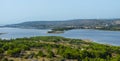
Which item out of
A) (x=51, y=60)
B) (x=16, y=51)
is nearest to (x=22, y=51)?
(x=16, y=51)

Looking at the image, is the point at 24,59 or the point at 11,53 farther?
the point at 11,53

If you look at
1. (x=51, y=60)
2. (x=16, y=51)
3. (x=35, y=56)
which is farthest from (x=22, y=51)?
(x=51, y=60)

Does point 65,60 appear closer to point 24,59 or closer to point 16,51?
point 24,59

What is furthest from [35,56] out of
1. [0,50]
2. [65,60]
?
[0,50]

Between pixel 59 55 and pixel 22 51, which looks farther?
pixel 22 51

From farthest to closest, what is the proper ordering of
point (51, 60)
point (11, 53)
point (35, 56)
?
point (11, 53) < point (35, 56) < point (51, 60)

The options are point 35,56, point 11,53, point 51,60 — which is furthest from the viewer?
point 11,53

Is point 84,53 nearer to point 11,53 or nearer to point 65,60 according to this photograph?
point 65,60

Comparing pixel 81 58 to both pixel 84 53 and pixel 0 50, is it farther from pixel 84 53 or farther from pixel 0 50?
pixel 0 50
